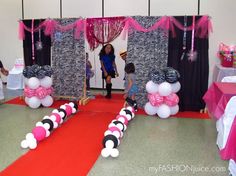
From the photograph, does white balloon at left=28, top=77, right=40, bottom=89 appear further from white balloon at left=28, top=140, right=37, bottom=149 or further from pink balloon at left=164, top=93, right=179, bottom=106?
pink balloon at left=164, top=93, right=179, bottom=106

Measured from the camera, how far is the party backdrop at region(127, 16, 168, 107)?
537 cm

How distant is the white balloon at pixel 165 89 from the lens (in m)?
4.86

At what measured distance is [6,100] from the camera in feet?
21.0

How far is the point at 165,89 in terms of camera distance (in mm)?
4863

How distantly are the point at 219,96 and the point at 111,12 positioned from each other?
14.4ft

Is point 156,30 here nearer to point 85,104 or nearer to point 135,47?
point 135,47

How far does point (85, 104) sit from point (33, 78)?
1.26m

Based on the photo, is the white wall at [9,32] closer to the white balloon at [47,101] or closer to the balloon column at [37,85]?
the balloon column at [37,85]

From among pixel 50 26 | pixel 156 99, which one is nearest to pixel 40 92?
pixel 50 26

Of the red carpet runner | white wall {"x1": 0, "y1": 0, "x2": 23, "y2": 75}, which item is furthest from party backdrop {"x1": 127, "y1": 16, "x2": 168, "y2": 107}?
white wall {"x1": 0, "y1": 0, "x2": 23, "y2": 75}

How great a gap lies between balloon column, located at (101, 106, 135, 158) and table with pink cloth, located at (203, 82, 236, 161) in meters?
1.29

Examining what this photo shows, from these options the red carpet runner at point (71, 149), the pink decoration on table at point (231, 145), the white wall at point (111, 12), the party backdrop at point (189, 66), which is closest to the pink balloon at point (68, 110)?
the red carpet runner at point (71, 149)

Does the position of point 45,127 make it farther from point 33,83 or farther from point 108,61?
point 108,61

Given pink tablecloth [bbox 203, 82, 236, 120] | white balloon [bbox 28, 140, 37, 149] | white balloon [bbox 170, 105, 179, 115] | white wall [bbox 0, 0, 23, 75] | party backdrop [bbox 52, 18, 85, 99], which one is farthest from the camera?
white wall [bbox 0, 0, 23, 75]
